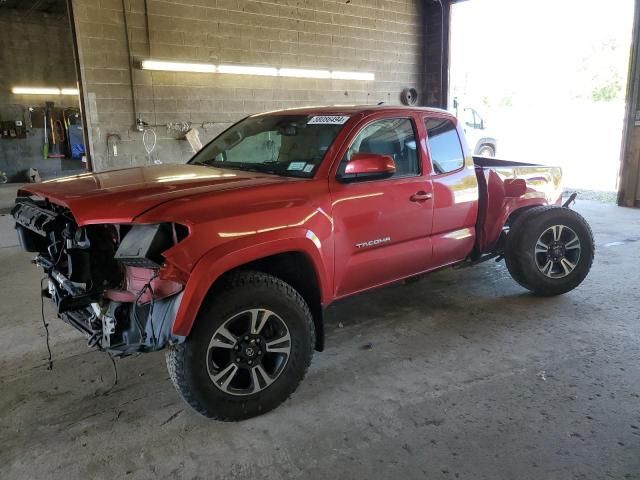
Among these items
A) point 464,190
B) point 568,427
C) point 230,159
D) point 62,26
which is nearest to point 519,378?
point 568,427

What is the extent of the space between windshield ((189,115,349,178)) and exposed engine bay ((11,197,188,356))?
3.45 ft

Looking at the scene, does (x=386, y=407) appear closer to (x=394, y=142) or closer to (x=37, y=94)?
(x=394, y=142)

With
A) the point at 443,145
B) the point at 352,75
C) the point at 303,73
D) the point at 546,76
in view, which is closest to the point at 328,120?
the point at 443,145

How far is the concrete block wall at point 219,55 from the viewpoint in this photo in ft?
25.4

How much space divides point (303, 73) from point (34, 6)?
8.55 m

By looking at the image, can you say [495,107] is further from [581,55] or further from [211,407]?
[211,407]

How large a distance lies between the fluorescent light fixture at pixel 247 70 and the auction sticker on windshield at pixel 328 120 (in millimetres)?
6069

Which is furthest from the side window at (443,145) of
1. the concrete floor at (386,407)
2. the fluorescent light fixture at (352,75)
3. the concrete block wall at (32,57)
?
the concrete block wall at (32,57)

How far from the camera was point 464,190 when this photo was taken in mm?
3895

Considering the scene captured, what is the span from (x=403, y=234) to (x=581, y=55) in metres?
24.5

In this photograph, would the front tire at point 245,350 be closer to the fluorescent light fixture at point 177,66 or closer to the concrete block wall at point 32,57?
the fluorescent light fixture at point 177,66

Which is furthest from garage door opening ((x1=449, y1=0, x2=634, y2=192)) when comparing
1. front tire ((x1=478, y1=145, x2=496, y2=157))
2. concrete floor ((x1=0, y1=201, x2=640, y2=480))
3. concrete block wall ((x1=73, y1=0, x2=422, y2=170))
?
concrete floor ((x1=0, y1=201, x2=640, y2=480))

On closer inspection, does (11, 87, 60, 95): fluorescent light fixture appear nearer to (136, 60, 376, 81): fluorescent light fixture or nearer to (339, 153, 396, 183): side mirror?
(136, 60, 376, 81): fluorescent light fixture

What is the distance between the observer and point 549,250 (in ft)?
14.4
